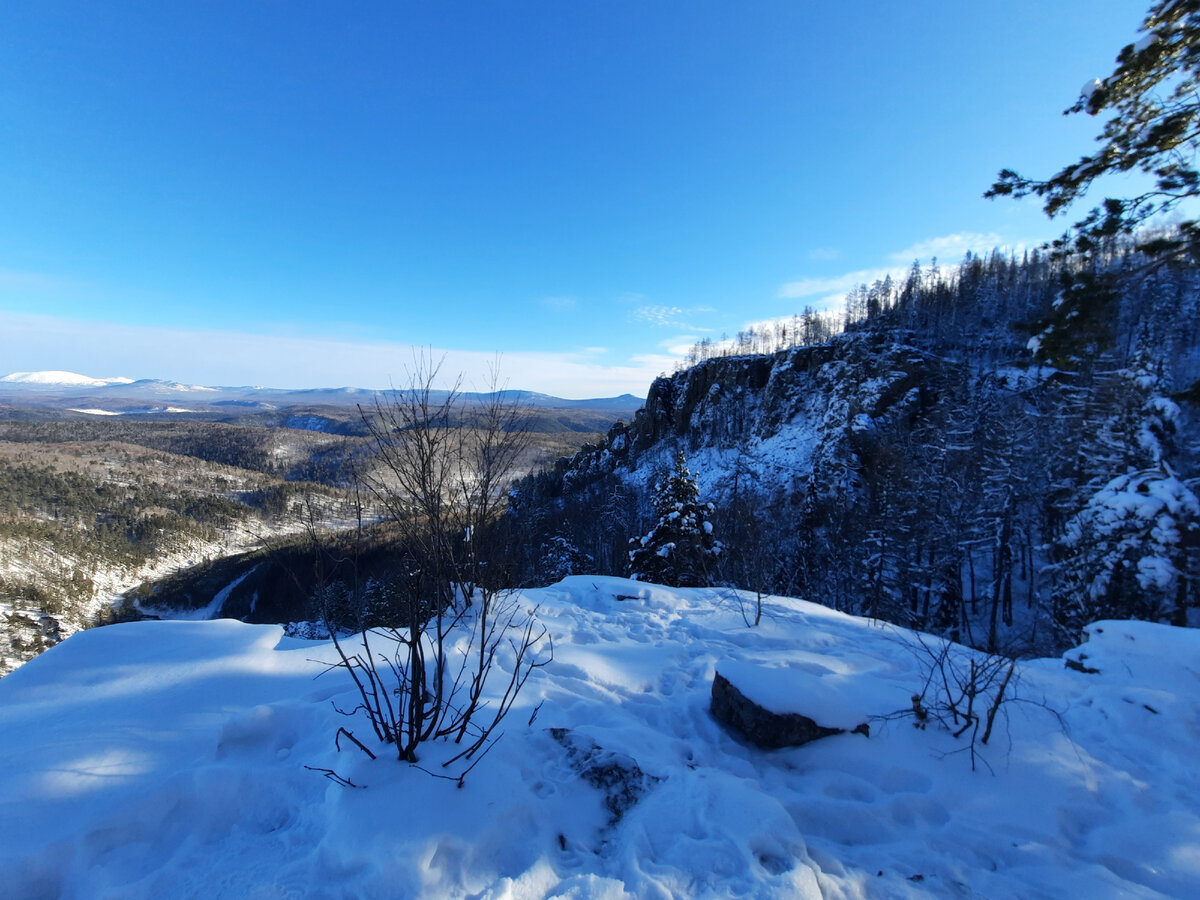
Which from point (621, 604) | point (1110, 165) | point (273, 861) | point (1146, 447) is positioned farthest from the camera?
point (1146, 447)

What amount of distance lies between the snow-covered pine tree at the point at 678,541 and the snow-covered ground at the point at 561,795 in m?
11.0

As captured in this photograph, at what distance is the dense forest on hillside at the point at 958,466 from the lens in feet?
38.4

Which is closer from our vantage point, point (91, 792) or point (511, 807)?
point (91, 792)

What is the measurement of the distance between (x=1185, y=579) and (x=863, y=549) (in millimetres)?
9086

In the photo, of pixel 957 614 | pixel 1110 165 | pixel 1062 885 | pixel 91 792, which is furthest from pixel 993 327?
pixel 91 792

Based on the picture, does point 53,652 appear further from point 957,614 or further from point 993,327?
point 993,327

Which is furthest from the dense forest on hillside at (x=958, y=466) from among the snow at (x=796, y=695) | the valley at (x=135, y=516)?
the valley at (x=135, y=516)

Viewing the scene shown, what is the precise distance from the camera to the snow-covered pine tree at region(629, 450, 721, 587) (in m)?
15.8

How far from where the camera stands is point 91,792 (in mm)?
2521

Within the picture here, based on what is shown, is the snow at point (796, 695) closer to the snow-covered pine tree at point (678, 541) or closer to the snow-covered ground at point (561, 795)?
the snow-covered ground at point (561, 795)

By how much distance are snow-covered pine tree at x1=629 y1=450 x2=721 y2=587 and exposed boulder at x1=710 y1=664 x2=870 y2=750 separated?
1125cm

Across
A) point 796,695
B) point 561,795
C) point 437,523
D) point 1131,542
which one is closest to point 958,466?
point 1131,542

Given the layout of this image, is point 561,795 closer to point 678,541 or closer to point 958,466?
point 678,541

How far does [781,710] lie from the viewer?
387 cm
